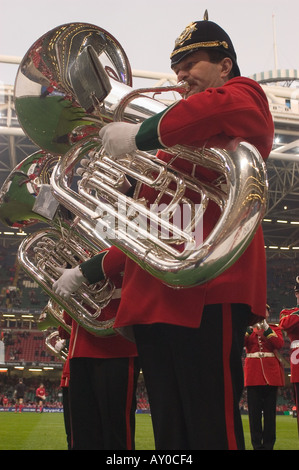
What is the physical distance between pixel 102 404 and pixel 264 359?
171 inches

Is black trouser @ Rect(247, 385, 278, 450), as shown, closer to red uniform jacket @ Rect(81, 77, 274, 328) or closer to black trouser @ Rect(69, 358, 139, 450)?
black trouser @ Rect(69, 358, 139, 450)

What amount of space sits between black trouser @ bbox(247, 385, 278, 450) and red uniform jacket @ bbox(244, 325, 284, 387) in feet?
0.33

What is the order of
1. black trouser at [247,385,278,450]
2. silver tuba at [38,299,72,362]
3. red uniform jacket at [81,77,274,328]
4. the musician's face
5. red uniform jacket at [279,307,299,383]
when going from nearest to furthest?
red uniform jacket at [81,77,274,328]
the musician's face
silver tuba at [38,299,72,362]
red uniform jacket at [279,307,299,383]
black trouser at [247,385,278,450]

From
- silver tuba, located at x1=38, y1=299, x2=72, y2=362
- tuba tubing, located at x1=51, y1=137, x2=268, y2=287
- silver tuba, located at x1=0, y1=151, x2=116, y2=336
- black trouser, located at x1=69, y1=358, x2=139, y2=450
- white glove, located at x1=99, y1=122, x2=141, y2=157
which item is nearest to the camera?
tuba tubing, located at x1=51, y1=137, x2=268, y2=287

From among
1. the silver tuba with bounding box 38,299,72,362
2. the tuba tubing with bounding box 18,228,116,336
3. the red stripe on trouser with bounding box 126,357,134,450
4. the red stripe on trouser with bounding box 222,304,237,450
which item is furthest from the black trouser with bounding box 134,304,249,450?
the silver tuba with bounding box 38,299,72,362

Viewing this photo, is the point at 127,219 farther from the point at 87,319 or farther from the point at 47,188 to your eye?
the point at 47,188

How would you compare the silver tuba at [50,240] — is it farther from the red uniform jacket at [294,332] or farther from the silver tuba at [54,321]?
the red uniform jacket at [294,332]

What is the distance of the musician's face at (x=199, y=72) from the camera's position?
2.11m

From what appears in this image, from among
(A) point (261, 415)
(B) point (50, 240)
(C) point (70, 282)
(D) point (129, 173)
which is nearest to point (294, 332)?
(A) point (261, 415)

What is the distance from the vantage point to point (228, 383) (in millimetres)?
1744

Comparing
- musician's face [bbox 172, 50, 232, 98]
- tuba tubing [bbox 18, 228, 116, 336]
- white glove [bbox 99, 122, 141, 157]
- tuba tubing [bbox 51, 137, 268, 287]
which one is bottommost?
tuba tubing [bbox 18, 228, 116, 336]

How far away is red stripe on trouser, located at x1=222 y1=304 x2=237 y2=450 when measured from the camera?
1.70 meters

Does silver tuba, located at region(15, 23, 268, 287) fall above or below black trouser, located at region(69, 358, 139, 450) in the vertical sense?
above

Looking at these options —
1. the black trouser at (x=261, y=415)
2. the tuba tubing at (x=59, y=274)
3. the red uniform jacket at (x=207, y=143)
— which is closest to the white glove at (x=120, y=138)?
the red uniform jacket at (x=207, y=143)
